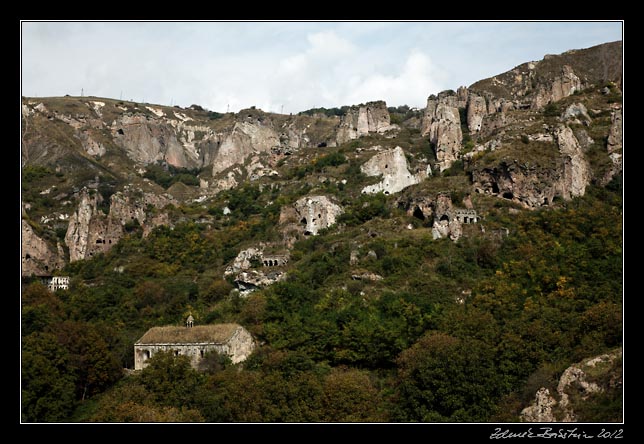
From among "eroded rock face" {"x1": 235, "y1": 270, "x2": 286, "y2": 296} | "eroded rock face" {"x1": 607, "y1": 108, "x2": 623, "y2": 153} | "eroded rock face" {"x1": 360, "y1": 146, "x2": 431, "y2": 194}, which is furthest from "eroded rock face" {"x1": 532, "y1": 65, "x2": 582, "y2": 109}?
"eroded rock face" {"x1": 235, "y1": 270, "x2": 286, "y2": 296}

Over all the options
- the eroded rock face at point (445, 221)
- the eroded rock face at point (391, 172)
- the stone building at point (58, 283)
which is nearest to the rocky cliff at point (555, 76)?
the eroded rock face at point (391, 172)

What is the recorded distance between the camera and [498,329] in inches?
1809

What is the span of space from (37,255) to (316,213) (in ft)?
88.3

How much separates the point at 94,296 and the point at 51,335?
57.1 feet

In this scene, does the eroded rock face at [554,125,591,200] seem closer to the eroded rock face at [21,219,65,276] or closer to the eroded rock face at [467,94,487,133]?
the eroded rock face at [467,94,487,133]

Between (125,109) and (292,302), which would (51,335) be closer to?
(292,302)

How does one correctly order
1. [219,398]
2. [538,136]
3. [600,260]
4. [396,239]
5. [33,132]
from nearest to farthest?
[219,398], [600,260], [396,239], [538,136], [33,132]

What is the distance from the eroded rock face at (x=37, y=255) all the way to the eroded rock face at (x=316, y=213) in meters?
23.8

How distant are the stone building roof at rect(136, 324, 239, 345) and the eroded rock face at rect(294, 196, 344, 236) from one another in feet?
73.5

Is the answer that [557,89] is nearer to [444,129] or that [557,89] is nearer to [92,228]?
[444,129]

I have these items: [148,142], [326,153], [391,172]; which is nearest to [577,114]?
[391,172]

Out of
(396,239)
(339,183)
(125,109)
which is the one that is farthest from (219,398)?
(125,109)

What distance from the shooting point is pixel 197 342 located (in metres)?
50.1

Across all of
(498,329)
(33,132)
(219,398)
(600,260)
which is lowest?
(219,398)
